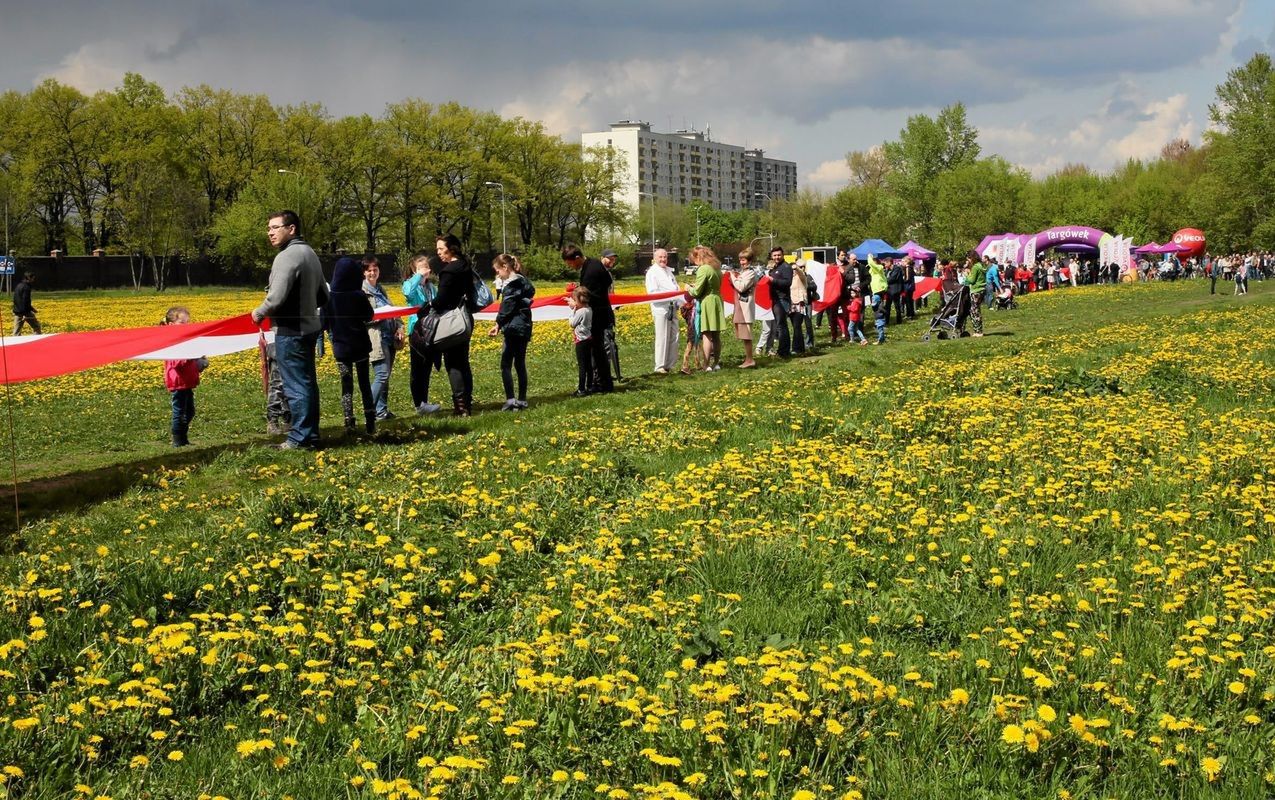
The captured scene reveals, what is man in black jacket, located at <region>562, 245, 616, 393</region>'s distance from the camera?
1554 centimetres

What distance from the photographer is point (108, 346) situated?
433 inches

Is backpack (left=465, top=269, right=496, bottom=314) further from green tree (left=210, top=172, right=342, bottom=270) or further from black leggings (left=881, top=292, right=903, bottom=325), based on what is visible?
green tree (left=210, top=172, right=342, bottom=270)

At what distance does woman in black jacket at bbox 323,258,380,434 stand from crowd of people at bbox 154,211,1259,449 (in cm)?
1

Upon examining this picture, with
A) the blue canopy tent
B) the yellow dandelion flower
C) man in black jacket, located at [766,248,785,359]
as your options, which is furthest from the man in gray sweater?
the blue canopy tent

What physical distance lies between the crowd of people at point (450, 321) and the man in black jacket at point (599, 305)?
0.07 ft

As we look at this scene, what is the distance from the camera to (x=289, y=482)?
30.7ft

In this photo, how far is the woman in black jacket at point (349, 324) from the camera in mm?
12195

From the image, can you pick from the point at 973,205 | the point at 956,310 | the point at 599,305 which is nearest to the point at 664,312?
the point at 599,305

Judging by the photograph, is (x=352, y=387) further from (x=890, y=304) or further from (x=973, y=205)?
(x=973, y=205)

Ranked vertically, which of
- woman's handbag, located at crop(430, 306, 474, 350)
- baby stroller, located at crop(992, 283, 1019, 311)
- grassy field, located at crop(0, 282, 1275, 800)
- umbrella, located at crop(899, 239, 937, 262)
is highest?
umbrella, located at crop(899, 239, 937, 262)

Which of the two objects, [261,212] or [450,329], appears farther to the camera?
[261,212]

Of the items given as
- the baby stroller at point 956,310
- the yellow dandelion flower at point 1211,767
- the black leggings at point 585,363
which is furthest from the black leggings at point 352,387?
the baby stroller at point 956,310

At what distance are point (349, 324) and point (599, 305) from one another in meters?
4.24

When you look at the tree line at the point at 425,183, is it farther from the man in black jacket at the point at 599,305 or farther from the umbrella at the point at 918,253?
the man in black jacket at the point at 599,305
